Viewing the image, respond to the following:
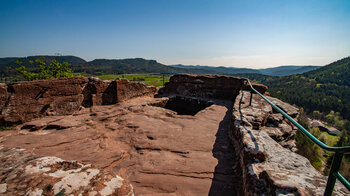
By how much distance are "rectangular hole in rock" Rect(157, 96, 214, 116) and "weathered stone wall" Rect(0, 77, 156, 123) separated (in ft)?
7.17

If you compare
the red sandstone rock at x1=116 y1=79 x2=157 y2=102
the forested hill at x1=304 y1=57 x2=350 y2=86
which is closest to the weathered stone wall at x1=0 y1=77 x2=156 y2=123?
the red sandstone rock at x1=116 y1=79 x2=157 y2=102

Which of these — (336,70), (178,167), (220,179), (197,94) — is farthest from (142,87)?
(336,70)

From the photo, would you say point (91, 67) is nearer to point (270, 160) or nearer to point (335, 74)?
point (270, 160)

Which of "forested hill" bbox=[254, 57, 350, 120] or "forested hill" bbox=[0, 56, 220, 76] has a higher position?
"forested hill" bbox=[0, 56, 220, 76]

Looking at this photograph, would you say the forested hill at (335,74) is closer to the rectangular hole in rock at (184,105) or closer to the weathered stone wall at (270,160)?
the rectangular hole in rock at (184,105)

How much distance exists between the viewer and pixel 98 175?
1886 mm

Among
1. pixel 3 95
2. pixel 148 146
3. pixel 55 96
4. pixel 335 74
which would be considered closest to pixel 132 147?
pixel 148 146

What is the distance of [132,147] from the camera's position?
3447 mm

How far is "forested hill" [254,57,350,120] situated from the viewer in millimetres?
83562

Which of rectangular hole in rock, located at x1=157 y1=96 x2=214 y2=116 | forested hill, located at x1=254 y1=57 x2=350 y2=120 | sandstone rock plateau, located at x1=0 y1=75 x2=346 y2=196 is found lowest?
forested hill, located at x1=254 y1=57 x2=350 y2=120

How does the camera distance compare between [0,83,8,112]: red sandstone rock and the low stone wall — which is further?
[0,83,8,112]: red sandstone rock

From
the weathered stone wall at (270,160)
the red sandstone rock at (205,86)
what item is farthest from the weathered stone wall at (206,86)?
the weathered stone wall at (270,160)

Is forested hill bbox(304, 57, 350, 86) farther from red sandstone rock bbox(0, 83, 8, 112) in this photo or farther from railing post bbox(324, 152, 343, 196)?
red sandstone rock bbox(0, 83, 8, 112)

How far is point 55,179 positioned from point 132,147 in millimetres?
1762
